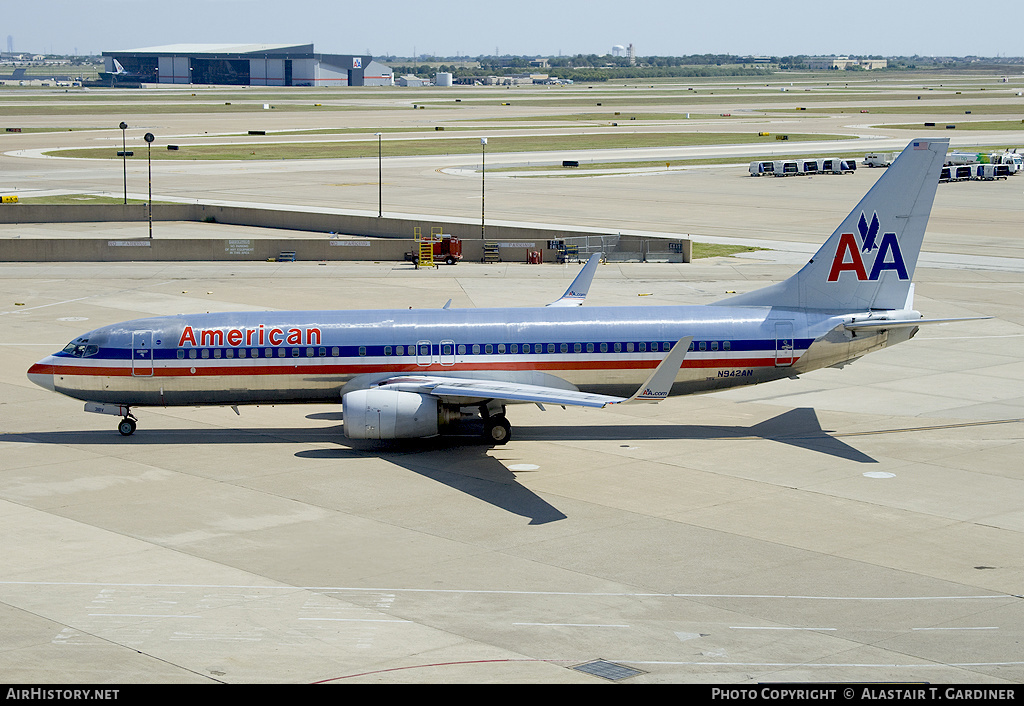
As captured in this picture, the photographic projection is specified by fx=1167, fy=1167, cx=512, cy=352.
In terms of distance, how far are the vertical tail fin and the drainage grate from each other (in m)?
19.4

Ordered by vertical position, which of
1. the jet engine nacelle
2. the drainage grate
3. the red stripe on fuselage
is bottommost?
the drainage grate

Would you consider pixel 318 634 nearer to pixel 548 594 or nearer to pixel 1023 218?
pixel 548 594

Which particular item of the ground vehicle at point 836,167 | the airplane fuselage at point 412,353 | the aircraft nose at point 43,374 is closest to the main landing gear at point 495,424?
the airplane fuselage at point 412,353

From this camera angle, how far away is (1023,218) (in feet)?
301

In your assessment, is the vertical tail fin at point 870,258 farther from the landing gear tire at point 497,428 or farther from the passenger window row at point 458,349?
the landing gear tire at point 497,428

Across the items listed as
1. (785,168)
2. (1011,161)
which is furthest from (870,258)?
(1011,161)

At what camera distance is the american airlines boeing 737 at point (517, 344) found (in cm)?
3584

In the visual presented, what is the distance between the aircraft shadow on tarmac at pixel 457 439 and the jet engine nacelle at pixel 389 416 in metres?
0.92

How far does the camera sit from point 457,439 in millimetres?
36656

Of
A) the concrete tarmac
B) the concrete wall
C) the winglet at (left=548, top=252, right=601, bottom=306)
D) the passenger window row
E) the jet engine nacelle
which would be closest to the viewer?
the concrete tarmac

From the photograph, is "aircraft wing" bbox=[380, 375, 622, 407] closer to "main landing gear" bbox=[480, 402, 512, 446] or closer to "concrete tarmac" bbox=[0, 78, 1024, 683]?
"main landing gear" bbox=[480, 402, 512, 446]

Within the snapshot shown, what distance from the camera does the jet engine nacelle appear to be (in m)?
33.8

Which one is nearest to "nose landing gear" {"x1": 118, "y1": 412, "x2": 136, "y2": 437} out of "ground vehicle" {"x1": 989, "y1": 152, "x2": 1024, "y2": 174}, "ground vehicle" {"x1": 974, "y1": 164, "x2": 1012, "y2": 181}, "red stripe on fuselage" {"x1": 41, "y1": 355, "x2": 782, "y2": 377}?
"red stripe on fuselage" {"x1": 41, "y1": 355, "x2": 782, "y2": 377}
